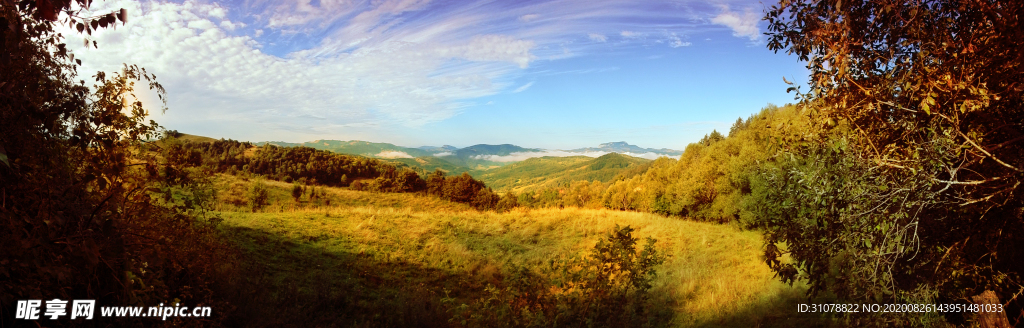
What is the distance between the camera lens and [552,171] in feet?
435

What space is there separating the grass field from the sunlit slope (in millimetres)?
78107

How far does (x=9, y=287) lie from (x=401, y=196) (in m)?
25.3

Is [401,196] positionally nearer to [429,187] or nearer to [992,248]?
[429,187]

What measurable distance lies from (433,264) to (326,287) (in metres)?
3.65

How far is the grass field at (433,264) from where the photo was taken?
22.9ft

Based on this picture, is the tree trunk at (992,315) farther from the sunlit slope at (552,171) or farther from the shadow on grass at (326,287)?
the sunlit slope at (552,171)

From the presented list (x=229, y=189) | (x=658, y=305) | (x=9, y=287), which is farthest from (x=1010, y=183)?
(x=229, y=189)

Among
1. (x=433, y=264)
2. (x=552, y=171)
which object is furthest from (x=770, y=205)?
(x=552, y=171)

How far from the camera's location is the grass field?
6.97 m

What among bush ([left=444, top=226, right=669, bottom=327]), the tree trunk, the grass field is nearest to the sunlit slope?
the grass field

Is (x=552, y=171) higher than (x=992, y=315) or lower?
lower

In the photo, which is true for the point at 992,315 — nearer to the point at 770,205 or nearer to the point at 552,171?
the point at 770,205

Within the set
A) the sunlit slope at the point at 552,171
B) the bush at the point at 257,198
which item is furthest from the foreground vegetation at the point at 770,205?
the sunlit slope at the point at 552,171

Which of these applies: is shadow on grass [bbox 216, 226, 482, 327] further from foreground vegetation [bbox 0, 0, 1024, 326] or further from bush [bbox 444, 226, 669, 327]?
bush [bbox 444, 226, 669, 327]
